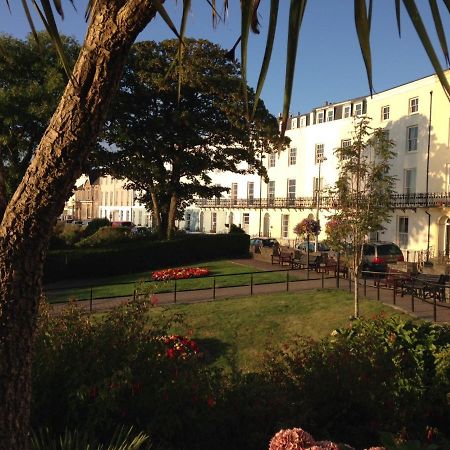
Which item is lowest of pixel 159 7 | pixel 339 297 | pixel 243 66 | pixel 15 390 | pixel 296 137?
pixel 339 297

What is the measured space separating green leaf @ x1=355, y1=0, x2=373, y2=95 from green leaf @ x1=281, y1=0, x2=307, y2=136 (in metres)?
0.19

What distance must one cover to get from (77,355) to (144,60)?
25.0 metres

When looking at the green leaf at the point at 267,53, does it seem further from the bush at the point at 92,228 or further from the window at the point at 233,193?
the window at the point at 233,193

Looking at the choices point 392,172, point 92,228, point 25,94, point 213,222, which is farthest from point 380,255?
point 213,222

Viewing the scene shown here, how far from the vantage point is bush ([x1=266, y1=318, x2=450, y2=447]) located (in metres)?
4.90

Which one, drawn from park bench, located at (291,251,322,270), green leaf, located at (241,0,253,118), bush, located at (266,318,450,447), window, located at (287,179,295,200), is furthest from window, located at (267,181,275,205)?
green leaf, located at (241,0,253,118)

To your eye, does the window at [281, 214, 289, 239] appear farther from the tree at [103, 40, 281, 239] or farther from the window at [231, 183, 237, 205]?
the tree at [103, 40, 281, 239]

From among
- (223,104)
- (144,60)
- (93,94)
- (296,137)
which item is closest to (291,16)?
(93,94)

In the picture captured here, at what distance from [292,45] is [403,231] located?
35.5 meters

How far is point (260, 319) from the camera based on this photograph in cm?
1355

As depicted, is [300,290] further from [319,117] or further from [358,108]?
[319,117]

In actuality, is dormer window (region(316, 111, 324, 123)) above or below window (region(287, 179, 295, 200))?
above

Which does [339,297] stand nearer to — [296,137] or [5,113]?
[5,113]

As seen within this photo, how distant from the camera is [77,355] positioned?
4.85m
